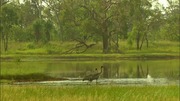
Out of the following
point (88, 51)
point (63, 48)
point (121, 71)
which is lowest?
point (121, 71)

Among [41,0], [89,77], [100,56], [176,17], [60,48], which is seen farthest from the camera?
[41,0]

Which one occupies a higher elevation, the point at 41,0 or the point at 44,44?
the point at 41,0

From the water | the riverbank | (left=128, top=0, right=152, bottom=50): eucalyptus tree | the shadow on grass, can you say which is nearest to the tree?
the riverbank

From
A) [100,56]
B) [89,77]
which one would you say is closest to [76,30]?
[100,56]

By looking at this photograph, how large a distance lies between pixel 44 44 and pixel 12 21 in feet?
30.5

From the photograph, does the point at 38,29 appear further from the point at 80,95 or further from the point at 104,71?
the point at 80,95

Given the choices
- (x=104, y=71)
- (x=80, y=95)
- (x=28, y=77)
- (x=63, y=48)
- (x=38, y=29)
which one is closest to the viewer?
(x=80, y=95)

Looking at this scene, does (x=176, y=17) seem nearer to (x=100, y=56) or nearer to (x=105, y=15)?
Result: (x=105, y=15)

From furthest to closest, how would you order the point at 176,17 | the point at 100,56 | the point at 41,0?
the point at 41,0
the point at 176,17
the point at 100,56

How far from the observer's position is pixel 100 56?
7569 cm

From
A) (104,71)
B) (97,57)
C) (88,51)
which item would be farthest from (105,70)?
(88,51)

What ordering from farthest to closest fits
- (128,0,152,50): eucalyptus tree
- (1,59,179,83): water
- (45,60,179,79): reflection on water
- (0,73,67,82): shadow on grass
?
1. (128,0,152,50): eucalyptus tree
2. (45,60,179,79): reflection on water
3. (1,59,179,83): water
4. (0,73,67,82): shadow on grass

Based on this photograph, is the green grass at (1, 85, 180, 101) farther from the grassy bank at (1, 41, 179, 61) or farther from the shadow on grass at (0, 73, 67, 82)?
the grassy bank at (1, 41, 179, 61)

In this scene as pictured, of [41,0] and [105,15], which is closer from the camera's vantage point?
[105,15]
